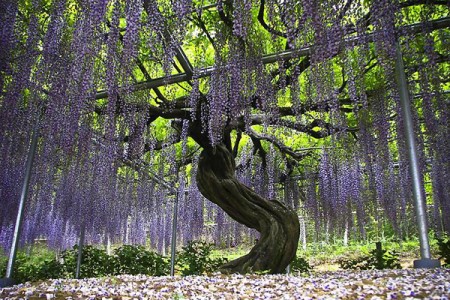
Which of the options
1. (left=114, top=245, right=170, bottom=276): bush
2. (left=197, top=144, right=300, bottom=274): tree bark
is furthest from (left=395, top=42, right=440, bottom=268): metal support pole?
(left=114, top=245, right=170, bottom=276): bush

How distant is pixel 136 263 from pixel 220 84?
483 cm

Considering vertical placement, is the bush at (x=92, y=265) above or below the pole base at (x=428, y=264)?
below

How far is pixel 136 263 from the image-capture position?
7895 mm

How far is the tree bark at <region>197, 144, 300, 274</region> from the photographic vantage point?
5.02 m

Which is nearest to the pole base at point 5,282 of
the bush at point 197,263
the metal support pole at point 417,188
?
the metal support pole at point 417,188

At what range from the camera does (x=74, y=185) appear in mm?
7766

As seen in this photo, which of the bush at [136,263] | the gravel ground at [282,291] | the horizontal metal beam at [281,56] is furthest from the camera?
the bush at [136,263]

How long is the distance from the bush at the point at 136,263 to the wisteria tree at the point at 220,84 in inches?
65.0

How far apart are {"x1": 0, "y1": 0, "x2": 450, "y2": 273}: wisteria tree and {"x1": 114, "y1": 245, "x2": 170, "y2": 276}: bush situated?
1.65 m

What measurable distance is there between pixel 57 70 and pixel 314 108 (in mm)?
3492

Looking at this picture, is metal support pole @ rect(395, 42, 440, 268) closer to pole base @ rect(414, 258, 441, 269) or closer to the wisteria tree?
pole base @ rect(414, 258, 441, 269)

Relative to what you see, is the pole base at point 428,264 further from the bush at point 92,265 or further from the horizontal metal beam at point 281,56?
the bush at point 92,265

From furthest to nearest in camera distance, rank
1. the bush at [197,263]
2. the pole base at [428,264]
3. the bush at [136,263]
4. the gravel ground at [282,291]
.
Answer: the bush at [136,263]
the bush at [197,263]
the pole base at [428,264]
the gravel ground at [282,291]

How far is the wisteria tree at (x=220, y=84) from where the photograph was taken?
353 cm
